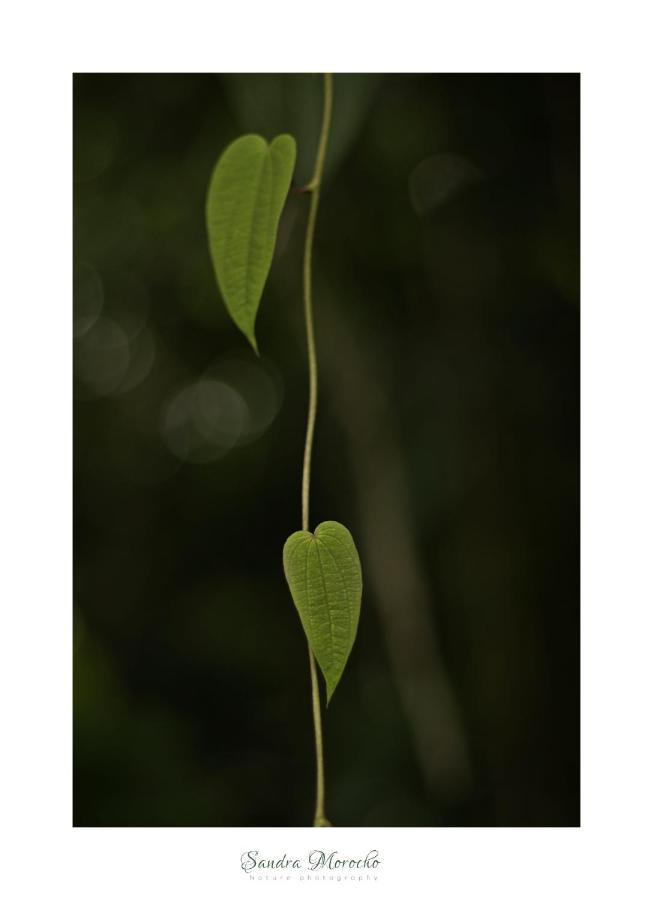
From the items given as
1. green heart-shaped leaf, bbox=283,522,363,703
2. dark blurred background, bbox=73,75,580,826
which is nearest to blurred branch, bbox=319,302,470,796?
dark blurred background, bbox=73,75,580,826

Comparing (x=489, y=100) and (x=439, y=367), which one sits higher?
(x=489, y=100)

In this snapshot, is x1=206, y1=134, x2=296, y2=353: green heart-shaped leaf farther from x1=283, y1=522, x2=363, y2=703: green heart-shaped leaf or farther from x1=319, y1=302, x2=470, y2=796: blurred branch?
x1=319, y1=302, x2=470, y2=796: blurred branch

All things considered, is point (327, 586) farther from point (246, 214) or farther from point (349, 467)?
point (349, 467)

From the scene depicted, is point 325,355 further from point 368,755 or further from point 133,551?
Result: point 368,755

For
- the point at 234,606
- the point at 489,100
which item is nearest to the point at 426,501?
the point at 234,606

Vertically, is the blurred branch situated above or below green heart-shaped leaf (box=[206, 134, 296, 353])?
below

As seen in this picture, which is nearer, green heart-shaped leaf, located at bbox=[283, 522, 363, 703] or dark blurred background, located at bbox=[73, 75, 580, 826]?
green heart-shaped leaf, located at bbox=[283, 522, 363, 703]

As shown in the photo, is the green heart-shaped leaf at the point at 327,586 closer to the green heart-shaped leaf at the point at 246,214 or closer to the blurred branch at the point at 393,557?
the green heart-shaped leaf at the point at 246,214
